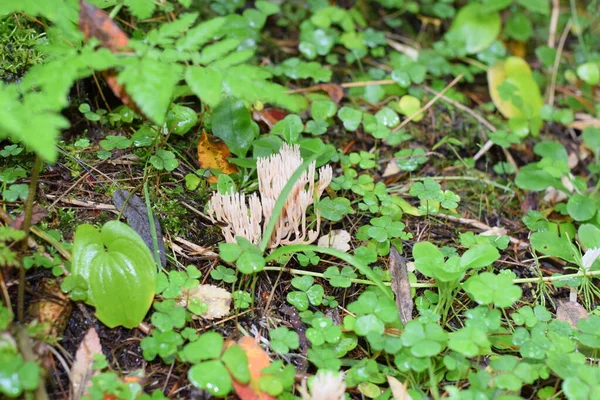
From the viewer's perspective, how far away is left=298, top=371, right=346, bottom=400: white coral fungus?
72.2 inches

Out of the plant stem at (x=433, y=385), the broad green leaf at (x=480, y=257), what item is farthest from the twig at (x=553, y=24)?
the plant stem at (x=433, y=385)

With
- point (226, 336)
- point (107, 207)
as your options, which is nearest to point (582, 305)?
point (226, 336)

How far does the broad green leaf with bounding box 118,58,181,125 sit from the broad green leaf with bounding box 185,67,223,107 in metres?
0.06

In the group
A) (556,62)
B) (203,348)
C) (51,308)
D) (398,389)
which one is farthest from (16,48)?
(556,62)

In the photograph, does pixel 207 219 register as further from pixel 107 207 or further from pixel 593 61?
pixel 593 61

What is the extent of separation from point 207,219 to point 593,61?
2.80 m

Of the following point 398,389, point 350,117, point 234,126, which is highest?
point 234,126

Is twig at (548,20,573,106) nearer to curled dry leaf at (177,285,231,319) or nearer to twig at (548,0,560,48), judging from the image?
twig at (548,0,560,48)

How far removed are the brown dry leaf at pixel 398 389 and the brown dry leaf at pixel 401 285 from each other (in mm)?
240

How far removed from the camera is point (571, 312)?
7.77ft

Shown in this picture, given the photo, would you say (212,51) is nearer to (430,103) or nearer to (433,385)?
(433,385)

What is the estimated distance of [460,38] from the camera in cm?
368

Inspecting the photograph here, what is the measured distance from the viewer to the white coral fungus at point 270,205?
223 cm

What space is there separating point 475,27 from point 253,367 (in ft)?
8.89
